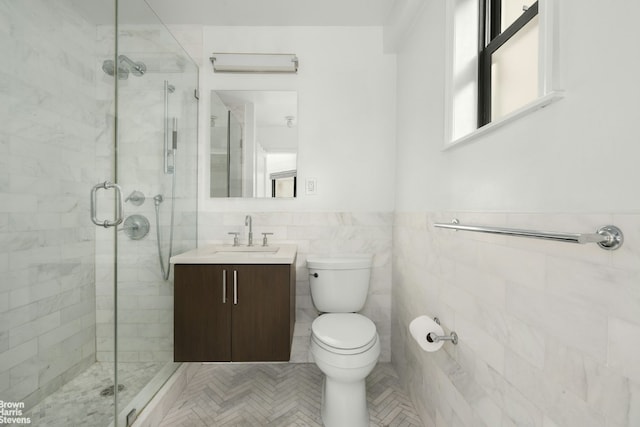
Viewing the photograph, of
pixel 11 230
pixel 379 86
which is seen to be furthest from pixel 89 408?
pixel 379 86

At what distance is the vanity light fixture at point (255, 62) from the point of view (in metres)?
2.07

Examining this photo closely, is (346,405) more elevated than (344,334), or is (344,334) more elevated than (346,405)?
(344,334)

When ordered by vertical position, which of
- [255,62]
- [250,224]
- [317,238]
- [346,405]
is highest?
[255,62]

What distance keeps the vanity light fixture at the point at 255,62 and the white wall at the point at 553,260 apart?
1.05 meters

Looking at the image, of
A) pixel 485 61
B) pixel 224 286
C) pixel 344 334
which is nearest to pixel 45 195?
pixel 224 286

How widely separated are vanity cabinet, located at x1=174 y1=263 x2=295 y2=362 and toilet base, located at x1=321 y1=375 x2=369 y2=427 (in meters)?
0.31

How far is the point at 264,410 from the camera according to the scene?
1670 millimetres

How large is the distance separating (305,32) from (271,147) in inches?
34.5

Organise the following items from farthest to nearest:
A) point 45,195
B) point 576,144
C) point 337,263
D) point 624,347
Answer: point 337,263 → point 45,195 → point 576,144 → point 624,347

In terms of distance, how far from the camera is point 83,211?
1.25m

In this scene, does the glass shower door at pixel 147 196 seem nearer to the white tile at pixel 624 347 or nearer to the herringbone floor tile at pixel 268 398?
the herringbone floor tile at pixel 268 398

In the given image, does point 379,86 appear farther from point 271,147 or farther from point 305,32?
point 271,147

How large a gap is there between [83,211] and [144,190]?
0.33 meters

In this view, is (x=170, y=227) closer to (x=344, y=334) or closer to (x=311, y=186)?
(x=311, y=186)
